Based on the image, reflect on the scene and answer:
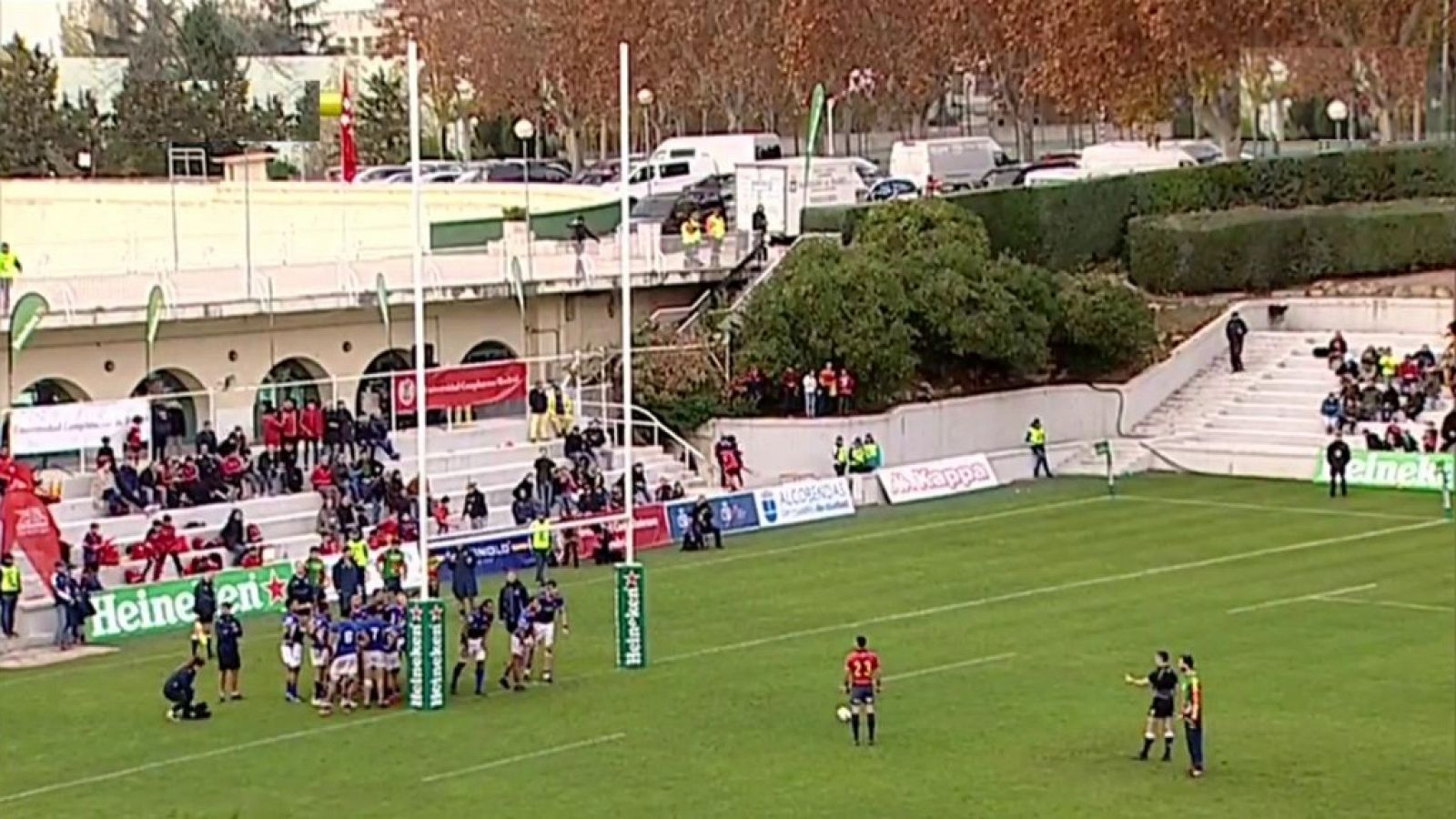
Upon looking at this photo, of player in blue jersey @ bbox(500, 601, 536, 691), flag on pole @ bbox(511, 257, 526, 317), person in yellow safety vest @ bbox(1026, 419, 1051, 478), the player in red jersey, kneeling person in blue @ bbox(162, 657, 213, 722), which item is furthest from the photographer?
flag on pole @ bbox(511, 257, 526, 317)

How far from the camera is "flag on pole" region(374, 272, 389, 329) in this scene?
168ft

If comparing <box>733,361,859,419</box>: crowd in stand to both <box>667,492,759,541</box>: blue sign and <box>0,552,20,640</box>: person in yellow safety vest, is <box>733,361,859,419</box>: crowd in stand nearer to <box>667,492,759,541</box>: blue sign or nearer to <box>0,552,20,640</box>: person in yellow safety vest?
<box>667,492,759,541</box>: blue sign

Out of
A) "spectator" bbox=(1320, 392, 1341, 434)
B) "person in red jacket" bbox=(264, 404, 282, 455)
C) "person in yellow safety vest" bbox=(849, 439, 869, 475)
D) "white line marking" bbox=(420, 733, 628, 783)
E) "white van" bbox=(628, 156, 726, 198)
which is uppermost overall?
"white van" bbox=(628, 156, 726, 198)

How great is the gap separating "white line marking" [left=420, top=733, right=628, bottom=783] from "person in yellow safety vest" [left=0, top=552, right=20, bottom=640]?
34.7ft

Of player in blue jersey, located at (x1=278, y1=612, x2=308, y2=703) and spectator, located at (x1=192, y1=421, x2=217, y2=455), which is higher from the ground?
spectator, located at (x1=192, y1=421, x2=217, y2=455)

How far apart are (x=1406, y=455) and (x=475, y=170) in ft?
134

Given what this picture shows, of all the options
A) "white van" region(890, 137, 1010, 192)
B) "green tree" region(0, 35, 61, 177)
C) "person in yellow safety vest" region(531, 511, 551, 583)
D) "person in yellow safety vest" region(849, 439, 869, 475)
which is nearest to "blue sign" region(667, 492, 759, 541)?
"person in yellow safety vest" region(849, 439, 869, 475)

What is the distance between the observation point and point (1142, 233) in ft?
214

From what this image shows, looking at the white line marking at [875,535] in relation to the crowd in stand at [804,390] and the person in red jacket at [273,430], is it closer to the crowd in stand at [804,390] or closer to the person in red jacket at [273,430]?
the crowd in stand at [804,390]

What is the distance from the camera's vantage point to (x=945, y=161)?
84938 millimetres

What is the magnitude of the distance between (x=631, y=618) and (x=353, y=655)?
13.3 feet

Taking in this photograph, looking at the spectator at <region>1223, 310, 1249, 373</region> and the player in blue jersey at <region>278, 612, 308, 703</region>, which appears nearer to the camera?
the player in blue jersey at <region>278, 612, 308, 703</region>

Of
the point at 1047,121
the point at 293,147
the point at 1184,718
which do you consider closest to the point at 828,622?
the point at 1184,718

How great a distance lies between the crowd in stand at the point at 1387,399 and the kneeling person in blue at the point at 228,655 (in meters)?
26.5
